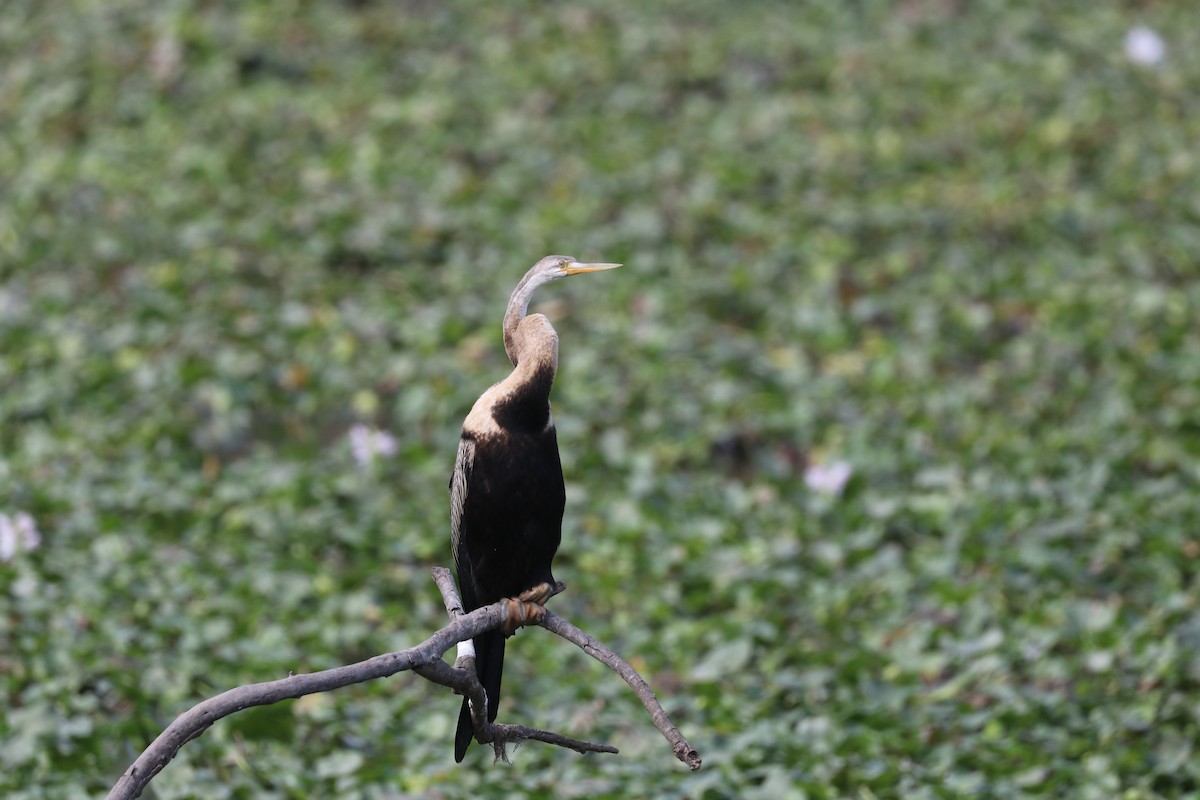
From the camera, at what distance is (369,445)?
16.9 feet

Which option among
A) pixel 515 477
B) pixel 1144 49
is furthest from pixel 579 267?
pixel 1144 49

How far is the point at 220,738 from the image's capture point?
381cm

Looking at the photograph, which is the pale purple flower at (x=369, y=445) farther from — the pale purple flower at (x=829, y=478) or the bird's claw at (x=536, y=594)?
the bird's claw at (x=536, y=594)

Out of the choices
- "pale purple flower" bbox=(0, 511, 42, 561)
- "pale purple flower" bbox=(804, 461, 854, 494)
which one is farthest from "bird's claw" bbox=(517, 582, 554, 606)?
"pale purple flower" bbox=(804, 461, 854, 494)

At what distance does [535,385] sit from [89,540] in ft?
9.23

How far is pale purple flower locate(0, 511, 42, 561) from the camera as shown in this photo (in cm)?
439

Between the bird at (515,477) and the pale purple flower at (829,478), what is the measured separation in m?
2.60

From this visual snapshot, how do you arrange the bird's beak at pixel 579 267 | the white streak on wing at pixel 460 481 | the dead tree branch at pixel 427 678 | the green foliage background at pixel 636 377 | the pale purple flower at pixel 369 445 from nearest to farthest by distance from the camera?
the dead tree branch at pixel 427 678
the bird's beak at pixel 579 267
the white streak on wing at pixel 460 481
the green foliage background at pixel 636 377
the pale purple flower at pixel 369 445

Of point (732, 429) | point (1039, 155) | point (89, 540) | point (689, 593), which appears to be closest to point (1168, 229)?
point (1039, 155)

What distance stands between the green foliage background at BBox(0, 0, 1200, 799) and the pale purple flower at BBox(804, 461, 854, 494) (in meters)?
0.08

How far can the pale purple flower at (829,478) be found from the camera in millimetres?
5184

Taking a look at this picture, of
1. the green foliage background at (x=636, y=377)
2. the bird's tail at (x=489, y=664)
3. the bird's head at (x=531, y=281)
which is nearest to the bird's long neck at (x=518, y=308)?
the bird's head at (x=531, y=281)

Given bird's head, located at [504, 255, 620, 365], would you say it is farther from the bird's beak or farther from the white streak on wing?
the white streak on wing

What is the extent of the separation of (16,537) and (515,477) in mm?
2523
